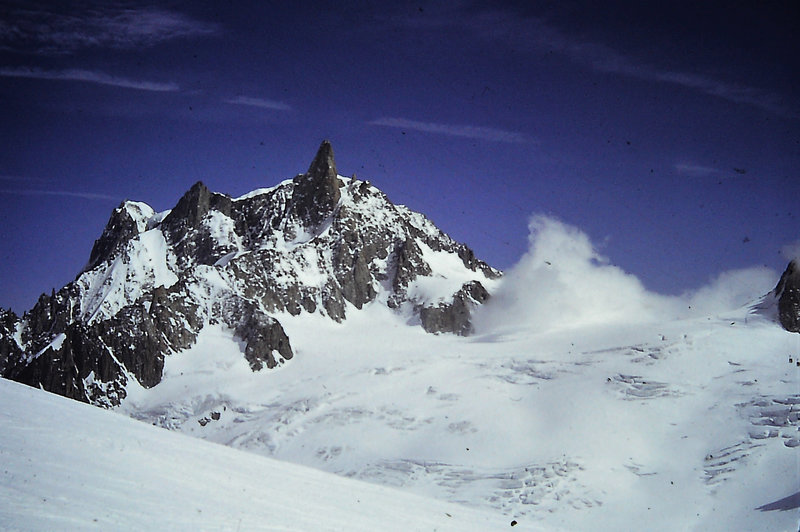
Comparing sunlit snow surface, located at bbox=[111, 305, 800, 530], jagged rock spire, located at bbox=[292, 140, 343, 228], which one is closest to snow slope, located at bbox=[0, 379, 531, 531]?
sunlit snow surface, located at bbox=[111, 305, 800, 530]

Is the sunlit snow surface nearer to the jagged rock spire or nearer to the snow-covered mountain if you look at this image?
the snow-covered mountain

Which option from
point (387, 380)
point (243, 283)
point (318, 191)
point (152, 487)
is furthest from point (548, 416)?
point (318, 191)

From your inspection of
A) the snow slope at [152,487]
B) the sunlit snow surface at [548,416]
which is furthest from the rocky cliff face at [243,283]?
the snow slope at [152,487]

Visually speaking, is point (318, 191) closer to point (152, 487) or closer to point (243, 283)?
point (243, 283)

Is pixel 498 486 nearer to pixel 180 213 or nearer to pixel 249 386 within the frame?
pixel 249 386

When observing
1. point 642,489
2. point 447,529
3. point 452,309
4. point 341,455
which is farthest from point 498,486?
point 452,309

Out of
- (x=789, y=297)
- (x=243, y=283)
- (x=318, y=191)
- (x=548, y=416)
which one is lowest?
(x=548, y=416)
